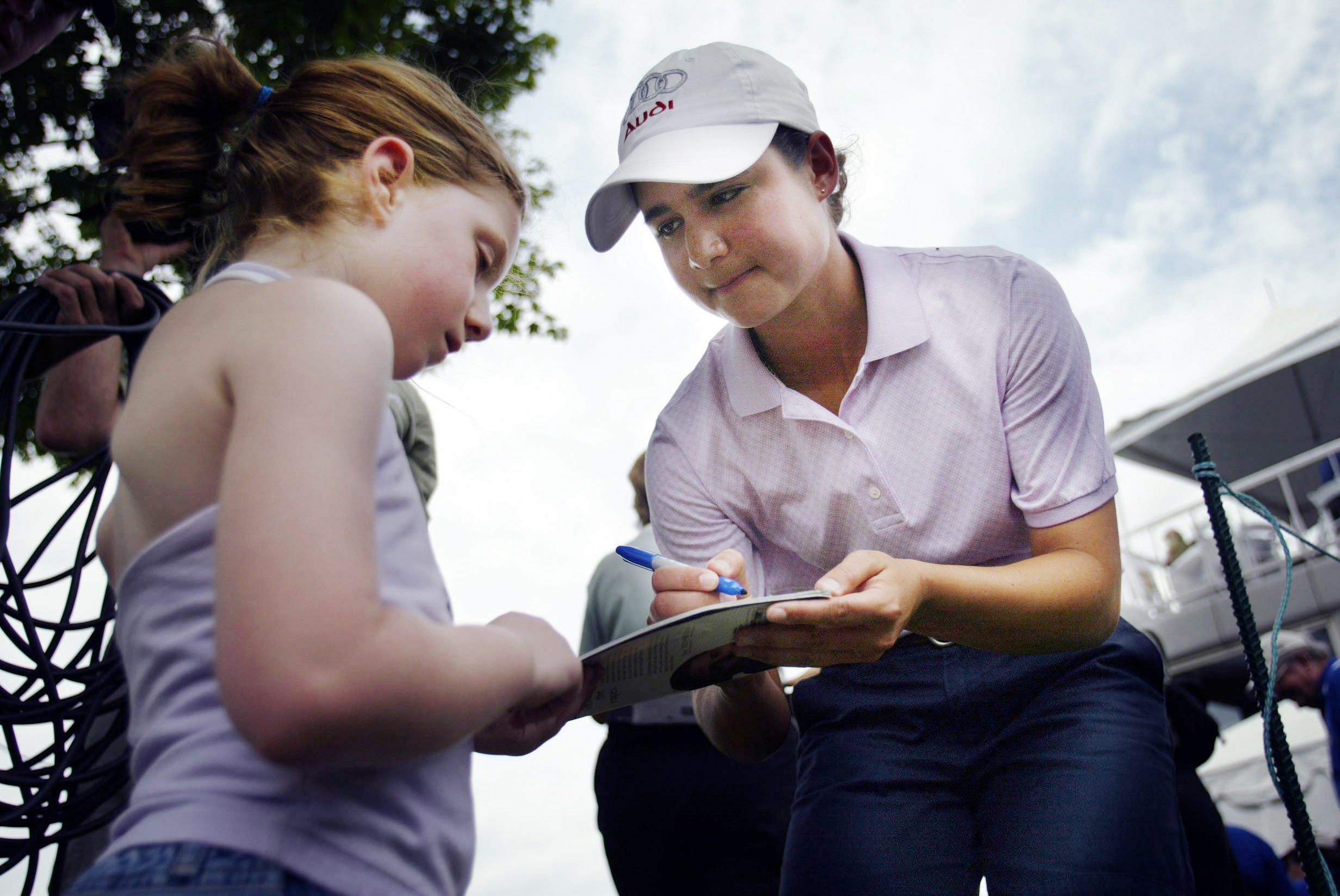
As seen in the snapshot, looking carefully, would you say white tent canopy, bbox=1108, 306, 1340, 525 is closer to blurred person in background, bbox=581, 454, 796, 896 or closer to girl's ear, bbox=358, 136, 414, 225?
blurred person in background, bbox=581, 454, 796, 896

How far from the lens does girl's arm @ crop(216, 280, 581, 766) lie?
2.32ft

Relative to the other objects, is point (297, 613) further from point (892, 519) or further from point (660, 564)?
point (892, 519)

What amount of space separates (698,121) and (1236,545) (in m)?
7.99

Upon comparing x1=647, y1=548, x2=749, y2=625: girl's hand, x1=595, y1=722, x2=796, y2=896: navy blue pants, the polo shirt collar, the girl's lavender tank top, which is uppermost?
the polo shirt collar

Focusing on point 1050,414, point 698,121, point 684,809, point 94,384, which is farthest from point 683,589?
point 94,384

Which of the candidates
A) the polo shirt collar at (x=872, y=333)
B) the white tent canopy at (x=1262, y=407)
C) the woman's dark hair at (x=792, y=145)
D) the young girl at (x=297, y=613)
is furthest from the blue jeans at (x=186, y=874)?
the white tent canopy at (x=1262, y=407)

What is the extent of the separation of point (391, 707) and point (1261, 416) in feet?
35.8

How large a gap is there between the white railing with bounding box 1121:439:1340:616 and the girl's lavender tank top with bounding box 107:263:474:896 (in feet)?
26.6

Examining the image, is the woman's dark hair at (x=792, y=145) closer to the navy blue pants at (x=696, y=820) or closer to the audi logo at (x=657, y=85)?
the audi logo at (x=657, y=85)

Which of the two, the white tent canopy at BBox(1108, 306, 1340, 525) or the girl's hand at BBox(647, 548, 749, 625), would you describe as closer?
the girl's hand at BBox(647, 548, 749, 625)

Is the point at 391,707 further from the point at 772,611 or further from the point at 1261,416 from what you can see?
the point at 1261,416

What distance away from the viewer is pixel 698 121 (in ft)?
5.36

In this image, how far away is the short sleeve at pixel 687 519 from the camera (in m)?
1.71

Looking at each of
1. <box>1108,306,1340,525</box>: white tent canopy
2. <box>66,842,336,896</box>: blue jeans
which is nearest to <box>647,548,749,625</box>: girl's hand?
<box>66,842,336,896</box>: blue jeans
